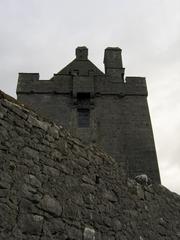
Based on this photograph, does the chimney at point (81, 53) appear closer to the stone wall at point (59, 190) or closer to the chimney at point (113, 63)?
the chimney at point (113, 63)

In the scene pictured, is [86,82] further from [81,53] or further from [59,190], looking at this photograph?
[59,190]

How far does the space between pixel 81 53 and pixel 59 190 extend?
2034cm

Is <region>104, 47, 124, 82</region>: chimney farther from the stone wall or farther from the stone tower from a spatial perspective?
the stone wall

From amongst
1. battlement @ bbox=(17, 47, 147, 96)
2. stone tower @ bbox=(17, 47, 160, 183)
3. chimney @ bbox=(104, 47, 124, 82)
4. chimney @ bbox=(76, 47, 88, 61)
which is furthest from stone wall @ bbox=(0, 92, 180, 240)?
chimney @ bbox=(76, 47, 88, 61)

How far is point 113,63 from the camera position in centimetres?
2323

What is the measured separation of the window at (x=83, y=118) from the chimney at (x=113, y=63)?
3182mm

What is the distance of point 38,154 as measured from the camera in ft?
14.8

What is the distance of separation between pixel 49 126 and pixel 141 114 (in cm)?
1636

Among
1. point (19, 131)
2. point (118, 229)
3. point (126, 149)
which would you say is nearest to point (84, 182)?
point (118, 229)

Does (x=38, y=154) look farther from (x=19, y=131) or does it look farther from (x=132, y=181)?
(x=132, y=181)

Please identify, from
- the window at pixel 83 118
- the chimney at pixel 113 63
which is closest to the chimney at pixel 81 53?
the chimney at pixel 113 63

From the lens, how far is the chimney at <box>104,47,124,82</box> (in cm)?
2267

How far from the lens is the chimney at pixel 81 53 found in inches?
945

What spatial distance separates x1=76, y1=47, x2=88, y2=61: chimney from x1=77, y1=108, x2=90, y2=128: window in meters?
4.57
